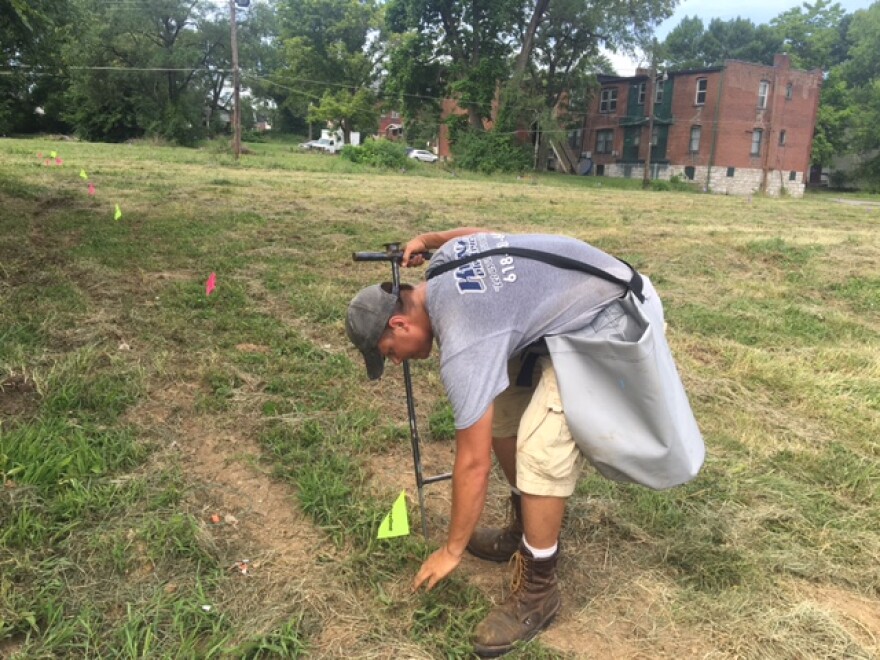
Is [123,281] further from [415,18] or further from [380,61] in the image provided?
[380,61]

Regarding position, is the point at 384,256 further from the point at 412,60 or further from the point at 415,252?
the point at 412,60

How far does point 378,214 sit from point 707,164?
30861mm

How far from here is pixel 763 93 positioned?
3647 centimetres

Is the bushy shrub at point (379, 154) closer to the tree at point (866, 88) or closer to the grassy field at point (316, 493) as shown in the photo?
the grassy field at point (316, 493)

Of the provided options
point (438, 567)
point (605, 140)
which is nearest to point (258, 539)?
point (438, 567)

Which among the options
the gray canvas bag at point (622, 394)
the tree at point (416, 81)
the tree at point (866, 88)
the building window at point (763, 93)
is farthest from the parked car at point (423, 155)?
the gray canvas bag at point (622, 394)

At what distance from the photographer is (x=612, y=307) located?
6.43ft

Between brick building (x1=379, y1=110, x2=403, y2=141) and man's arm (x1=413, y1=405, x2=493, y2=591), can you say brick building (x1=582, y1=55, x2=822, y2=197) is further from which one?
man's arm (x1=413, y1=405, x2=493, y2=591)

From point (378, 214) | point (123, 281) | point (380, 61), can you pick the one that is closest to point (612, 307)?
point (123, 281)

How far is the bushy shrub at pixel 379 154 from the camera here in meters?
27.9

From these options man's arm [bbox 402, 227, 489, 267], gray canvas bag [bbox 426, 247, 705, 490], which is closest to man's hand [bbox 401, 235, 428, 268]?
man's arm [bbox 402, 227, 489, 267]

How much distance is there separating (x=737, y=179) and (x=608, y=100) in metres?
9.53

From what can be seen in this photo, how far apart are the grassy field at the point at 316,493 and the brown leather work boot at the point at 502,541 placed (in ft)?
0.19

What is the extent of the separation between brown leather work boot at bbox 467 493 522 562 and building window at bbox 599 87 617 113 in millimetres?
41901
